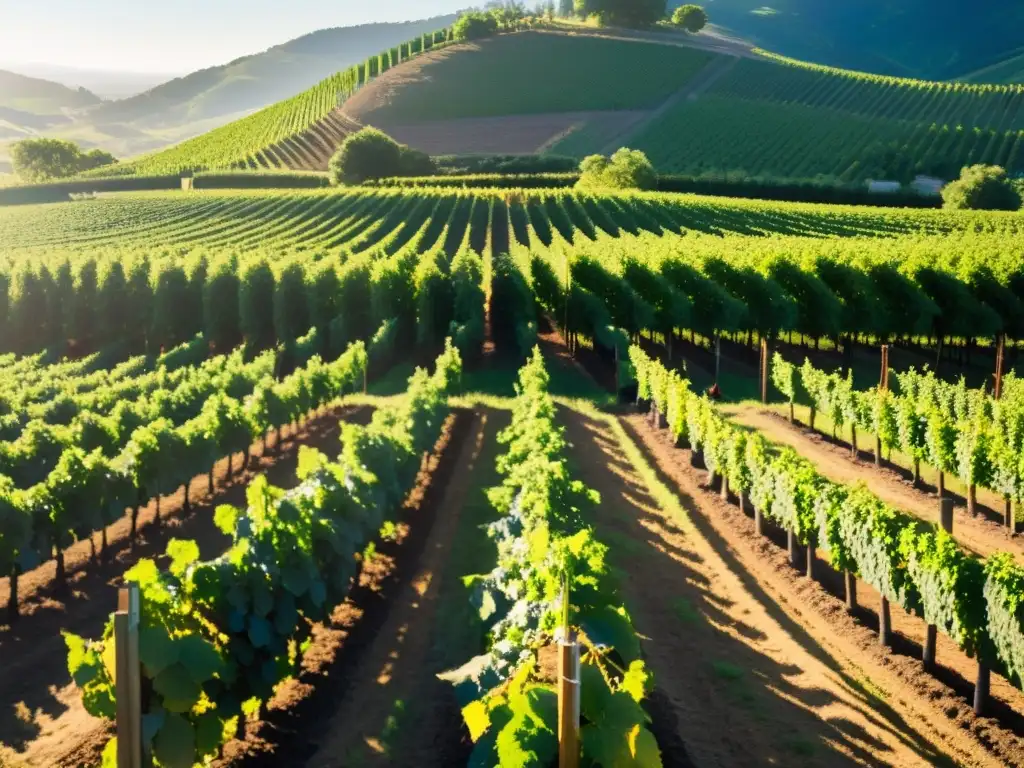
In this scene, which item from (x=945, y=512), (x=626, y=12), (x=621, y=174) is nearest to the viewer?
(x=945, y=512)

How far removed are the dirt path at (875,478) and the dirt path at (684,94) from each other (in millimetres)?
85240

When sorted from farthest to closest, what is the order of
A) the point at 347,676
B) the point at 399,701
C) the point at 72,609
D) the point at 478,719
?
the point at 72,609, the point at 347,676, the point at 399,701, the point at 478,719

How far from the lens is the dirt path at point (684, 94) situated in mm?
116812

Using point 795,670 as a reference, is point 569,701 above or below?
above

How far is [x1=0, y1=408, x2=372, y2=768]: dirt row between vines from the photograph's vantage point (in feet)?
43.8

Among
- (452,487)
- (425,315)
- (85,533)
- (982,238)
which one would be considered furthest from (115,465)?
(982,238)

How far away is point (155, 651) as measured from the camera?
29.6 ft

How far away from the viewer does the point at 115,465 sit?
21500 millimetres

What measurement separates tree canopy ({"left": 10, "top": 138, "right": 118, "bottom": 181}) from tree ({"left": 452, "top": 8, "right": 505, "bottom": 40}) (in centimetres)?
5883

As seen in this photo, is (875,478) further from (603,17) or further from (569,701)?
(603,17)

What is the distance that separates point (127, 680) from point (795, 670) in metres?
10.3

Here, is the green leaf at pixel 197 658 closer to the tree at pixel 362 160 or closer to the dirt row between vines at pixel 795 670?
the dirt row between vines at pixel 795 670

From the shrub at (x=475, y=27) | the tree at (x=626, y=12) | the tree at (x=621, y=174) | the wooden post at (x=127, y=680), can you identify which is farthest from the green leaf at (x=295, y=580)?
the tree at (x=626, y=12)

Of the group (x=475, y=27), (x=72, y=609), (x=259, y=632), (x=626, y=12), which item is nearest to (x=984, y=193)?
(x=72, y=609)
